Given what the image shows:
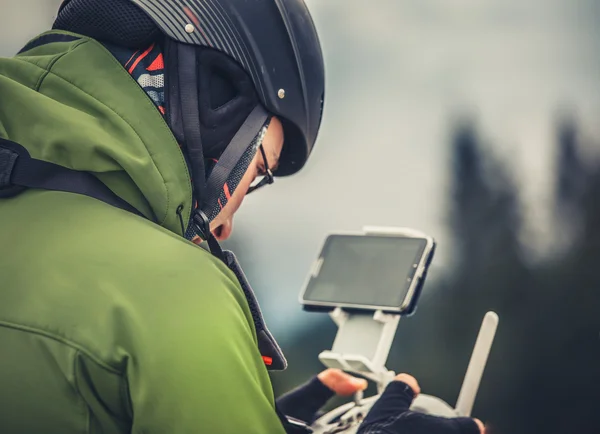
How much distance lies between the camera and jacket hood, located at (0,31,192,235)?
2.13ft

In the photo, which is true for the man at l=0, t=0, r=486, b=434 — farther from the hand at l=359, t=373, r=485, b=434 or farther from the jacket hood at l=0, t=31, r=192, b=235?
the hand at l=359, t=373, r=485, b=434

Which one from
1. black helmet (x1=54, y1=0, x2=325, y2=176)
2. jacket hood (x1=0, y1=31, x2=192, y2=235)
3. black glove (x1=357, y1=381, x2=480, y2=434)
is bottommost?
black glove (x1=357, y1=381, x2=480, y2=434)

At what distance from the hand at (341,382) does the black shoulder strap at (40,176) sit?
2.00ft

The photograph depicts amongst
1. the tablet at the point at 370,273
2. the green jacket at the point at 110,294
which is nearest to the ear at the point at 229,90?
the green jacket at the point at 110,294

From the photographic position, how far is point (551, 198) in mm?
1565

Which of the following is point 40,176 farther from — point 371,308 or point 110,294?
point 371,308

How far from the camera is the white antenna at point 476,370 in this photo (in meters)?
1.11

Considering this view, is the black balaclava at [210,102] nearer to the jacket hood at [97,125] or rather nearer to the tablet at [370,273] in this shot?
the jacket hood at [97,125]

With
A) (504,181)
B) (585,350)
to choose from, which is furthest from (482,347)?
(504,181)

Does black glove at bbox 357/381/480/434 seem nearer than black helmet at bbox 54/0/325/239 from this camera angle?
No

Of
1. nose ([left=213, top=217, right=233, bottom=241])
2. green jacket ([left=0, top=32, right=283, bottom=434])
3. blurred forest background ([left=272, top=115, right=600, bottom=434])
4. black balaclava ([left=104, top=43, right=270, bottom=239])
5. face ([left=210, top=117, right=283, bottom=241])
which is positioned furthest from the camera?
blurred forest background ([left=272, top=115, right=600, bottom=434])

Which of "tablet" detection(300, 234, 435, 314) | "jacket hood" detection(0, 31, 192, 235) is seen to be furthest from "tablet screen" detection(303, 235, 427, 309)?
"jacket hood" detection(0, 31, 192, 235)

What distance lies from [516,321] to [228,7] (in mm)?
997

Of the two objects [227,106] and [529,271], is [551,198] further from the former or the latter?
[227,106]
